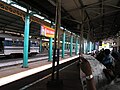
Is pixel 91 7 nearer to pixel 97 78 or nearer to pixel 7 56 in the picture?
pixel 97 78

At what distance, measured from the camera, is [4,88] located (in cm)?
920

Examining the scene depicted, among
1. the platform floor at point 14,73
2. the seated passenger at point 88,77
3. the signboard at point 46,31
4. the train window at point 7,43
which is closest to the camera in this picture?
the seated passenger at point 88,77

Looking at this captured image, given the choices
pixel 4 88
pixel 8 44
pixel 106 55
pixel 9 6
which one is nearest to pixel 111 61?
pixel 106 55

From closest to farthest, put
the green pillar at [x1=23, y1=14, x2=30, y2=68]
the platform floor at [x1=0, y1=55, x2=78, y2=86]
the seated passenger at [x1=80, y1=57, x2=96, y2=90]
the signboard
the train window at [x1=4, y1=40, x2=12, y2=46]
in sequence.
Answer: the seated passenger at [x1=80, y1=57, x2=96, y2=90], the platform floor at [x1=0, y1=55, x2=78, y2=86], the green pillar at [x1=23, y1=14, x2=30, y2=68], the signboard, the train window at [x1=4, y1=40, x2=12, y2=46]

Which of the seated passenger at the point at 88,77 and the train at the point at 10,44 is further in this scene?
the train at the point at 10,44

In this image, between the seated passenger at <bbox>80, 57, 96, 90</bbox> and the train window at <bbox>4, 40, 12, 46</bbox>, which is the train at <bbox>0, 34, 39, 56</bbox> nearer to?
the train window at <bbox>4, 40, 12, 46</bbox>

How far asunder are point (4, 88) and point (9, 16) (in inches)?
641

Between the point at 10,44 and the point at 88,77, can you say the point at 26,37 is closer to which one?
the point at 10,44

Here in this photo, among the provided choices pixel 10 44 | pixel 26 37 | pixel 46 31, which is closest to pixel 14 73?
pixel 26 37

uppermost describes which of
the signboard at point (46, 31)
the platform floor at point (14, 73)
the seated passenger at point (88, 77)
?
the signboard at point (46, 31)

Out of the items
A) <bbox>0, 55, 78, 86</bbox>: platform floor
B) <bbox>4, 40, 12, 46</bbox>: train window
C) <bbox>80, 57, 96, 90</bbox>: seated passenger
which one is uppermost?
<bbox>4, 40, 12, 46</bbox>: train window

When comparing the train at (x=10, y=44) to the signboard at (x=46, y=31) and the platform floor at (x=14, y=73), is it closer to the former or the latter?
the signboard at (x=46, y=31)

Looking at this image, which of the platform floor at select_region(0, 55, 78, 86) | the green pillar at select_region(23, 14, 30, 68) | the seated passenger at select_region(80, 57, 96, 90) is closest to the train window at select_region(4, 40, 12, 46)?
the platform floor at select_region(0, 55, 78, 86)

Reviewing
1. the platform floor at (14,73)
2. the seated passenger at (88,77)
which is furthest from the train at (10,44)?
the seated passenger at (88,77)
